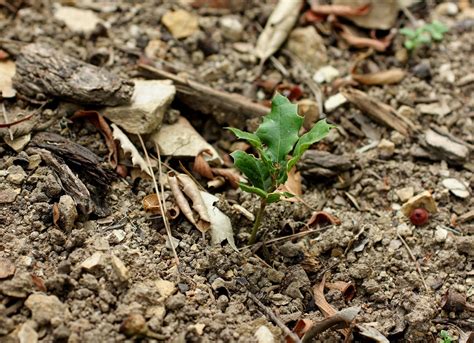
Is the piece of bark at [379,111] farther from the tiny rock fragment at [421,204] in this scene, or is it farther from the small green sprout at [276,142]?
→ the small green sprout at [276,142]

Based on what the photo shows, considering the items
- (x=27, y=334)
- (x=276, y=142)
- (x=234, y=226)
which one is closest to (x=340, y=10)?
(x=276, y=142)

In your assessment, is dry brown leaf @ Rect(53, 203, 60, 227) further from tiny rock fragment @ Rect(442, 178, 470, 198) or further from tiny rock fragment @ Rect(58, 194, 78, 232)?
tiny rock fragment @ Rect(442, 178, 470, 198)

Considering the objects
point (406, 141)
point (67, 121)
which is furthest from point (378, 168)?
point (67, 121)

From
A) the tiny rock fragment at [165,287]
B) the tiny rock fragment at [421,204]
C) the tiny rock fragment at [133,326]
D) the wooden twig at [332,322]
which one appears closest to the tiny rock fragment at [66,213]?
the tiny rock fragment at [165,287]

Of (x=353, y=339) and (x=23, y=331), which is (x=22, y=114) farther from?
(x=353, y=339)

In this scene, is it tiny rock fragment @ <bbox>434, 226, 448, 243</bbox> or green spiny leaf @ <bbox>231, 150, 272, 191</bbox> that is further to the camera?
tiny rock fragment @ <bbox>434, 226, 448, 243</bbox>

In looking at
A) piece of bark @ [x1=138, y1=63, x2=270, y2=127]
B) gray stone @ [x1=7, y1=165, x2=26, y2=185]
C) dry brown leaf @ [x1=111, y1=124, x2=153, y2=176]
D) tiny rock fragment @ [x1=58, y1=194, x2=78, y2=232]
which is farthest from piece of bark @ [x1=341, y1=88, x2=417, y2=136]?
gray stone @ [x1=7, y1=165, x2=26, y2=185]
